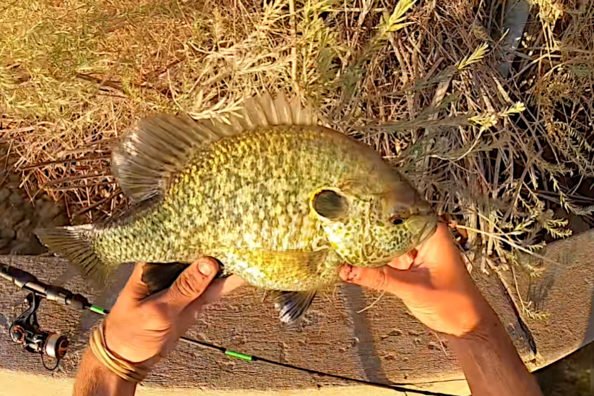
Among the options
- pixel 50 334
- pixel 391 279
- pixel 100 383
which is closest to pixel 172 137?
pixel 391 279

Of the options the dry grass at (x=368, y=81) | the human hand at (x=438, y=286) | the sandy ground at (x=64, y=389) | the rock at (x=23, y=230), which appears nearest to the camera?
the human hand at (x=438, y=286)

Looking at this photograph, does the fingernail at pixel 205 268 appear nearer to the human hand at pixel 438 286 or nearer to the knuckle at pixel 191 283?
the knuckle at pixel 191 283

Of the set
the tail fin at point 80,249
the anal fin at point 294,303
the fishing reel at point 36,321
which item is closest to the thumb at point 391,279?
the anal fin at point 294,303

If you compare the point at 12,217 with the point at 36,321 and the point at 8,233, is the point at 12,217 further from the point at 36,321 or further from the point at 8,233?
the point at 36,321

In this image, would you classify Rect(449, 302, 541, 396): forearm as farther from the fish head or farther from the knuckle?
the knuckle

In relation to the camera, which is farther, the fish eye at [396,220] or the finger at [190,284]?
the finger at [190,284]

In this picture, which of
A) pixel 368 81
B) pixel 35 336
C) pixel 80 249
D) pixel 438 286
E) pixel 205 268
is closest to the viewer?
pixel 205 268

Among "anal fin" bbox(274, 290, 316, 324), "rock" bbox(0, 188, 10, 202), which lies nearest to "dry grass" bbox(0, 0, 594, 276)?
"rock" bbox(0, 188, 10, 202)

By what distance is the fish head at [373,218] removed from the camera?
121 centimetres

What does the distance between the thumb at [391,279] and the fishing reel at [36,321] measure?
39.8 inches

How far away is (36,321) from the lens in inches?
86.4

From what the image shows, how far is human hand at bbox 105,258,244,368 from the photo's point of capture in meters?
1.50

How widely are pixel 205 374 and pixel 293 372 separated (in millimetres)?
247

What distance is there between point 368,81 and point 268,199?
32.9 inches
